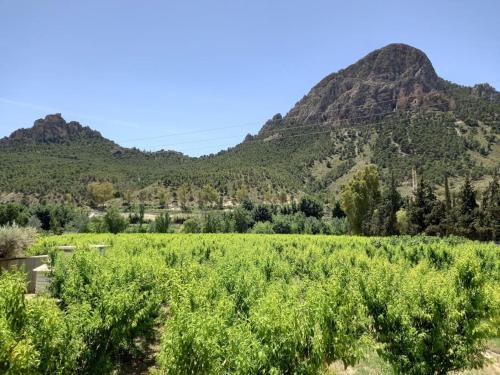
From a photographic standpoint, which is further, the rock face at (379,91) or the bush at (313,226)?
the rock face at (379,91)

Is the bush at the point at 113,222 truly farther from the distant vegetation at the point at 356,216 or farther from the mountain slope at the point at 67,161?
the mountain slope at the point at 67,161

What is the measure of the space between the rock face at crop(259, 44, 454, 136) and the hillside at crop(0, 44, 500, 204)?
0.76 metres

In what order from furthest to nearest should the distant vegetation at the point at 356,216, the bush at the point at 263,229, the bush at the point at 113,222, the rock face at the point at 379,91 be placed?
the rock face at the point at 379,91, the bush at the point at 263,229, the bush at the point at 113,222, the distant vegetation at the point at 356,216

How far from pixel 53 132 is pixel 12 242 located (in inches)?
6362

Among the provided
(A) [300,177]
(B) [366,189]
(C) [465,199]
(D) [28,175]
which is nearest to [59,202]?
(D) [28,175]

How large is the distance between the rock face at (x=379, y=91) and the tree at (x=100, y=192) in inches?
3532

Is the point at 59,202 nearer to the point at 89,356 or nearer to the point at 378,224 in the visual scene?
the point at 378,224

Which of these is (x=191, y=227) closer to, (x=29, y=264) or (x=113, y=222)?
(x=113, y=222)

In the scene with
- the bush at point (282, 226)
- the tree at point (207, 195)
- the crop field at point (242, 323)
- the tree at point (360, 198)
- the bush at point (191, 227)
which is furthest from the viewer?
the tree at point (207, 195)

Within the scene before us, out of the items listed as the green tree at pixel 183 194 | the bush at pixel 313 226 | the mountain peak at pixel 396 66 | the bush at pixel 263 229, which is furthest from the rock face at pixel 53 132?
the mountain peak at pixel 396 66

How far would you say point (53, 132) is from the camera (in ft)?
524

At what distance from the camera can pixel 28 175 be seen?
92.6m

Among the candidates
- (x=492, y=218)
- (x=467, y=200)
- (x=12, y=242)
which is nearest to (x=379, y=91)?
(x=467, y=200)

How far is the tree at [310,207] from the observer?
79938mm
